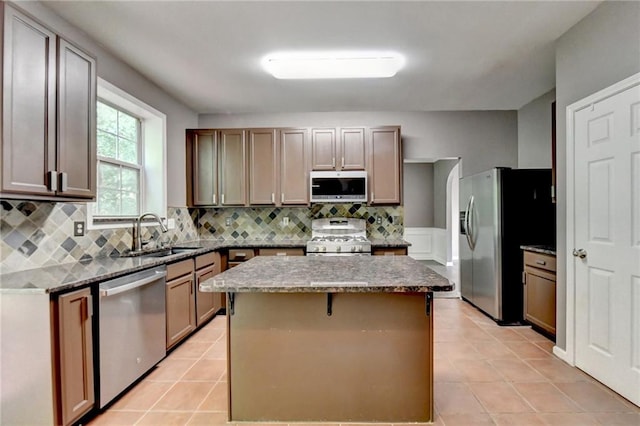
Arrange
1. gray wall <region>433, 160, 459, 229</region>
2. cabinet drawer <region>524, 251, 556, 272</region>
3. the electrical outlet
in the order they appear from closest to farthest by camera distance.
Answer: the electrical outlet
cabinet drawer <region>524, 251, 556, 272</region>
gray wall <region>433, 160, 459, 229</region>

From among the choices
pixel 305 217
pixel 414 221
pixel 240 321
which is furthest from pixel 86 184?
pixel 414 221

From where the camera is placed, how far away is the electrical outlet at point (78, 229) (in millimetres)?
2459

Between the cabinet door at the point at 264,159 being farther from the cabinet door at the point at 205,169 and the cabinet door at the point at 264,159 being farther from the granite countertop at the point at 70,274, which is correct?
the granite countertop at the point at 70,274

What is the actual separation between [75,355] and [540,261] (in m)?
3.72

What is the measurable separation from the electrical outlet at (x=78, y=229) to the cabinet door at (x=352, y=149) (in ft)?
9.01

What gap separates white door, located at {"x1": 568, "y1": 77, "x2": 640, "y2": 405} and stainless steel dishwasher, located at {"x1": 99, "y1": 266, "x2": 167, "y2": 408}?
3.15 metres

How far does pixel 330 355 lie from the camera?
1.89 meters

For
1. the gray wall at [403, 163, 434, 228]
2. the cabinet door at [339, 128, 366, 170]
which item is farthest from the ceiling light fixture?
the gray wall at [403, 163, 434, 228]

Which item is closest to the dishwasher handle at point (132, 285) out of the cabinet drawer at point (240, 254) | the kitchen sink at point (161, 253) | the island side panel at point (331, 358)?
the kitchen sink at point (161, 253)

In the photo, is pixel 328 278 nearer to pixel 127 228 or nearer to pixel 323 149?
pixel 127 228

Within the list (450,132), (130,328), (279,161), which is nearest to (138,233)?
(130,328)

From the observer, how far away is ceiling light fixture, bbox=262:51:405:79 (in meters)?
2.86

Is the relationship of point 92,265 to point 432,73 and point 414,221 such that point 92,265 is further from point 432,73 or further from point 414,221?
point 414,221

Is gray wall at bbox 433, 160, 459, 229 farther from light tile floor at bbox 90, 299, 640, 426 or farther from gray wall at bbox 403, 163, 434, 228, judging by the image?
light tile floor at bbox 90, 299, 640, 426
